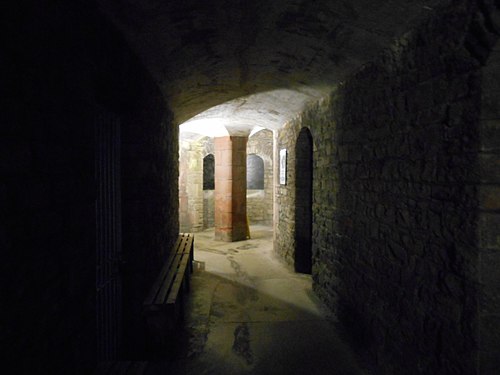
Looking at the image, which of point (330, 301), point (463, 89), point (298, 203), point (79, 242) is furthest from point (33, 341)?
point (298, 203)

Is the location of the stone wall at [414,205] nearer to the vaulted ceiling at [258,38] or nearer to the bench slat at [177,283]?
the vaulted ceiling at [258,38]

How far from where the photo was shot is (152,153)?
356 centimetres

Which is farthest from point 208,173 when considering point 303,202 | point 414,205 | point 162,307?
point 414,205

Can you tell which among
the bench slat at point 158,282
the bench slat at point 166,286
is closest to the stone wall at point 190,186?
the bench slat at point 158,282

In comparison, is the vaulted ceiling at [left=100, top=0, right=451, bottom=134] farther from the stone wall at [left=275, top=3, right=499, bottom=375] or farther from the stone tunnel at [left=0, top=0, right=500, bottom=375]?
the stone wall at [left=275, top=3, right=499, bottom=375]

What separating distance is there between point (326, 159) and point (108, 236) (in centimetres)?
271

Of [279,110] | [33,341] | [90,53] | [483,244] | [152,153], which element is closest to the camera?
[33,341]

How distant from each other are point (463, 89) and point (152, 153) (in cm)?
278

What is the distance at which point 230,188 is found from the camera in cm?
889

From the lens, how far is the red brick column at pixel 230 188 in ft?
29.1

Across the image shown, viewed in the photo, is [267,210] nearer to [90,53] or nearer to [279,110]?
[279,110]

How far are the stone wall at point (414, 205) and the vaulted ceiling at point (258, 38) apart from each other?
22 cm

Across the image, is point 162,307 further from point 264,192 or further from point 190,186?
point 264,192

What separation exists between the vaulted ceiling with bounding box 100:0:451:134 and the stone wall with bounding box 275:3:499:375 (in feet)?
0.71
